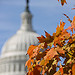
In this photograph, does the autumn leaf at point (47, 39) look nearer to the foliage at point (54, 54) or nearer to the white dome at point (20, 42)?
the foliage at point (54, 54)

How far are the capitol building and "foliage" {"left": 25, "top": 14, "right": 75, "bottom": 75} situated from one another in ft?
364

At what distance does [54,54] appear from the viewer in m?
3.41

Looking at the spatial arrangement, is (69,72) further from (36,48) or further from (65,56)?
(36,48)

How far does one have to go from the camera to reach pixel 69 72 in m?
3.34

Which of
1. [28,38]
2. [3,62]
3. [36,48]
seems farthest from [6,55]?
[36,48]

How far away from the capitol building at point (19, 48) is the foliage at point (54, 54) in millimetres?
110852

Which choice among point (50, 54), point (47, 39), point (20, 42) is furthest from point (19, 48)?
point (50, 54)

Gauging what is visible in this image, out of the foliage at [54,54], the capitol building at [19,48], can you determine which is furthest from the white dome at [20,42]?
the foliage at [54,54]

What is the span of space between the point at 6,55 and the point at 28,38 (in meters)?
13.0

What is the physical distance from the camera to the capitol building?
117875 mm

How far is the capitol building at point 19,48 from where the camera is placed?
387 feet

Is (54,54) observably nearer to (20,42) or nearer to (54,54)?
(54,54)

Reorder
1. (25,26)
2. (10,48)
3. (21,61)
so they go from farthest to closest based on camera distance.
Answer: (25,26), (10,48), (21,61)

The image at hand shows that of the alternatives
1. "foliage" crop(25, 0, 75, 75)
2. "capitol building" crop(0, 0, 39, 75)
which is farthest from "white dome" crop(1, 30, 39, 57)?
"foliage" crop(25, 0, 75, 75)
